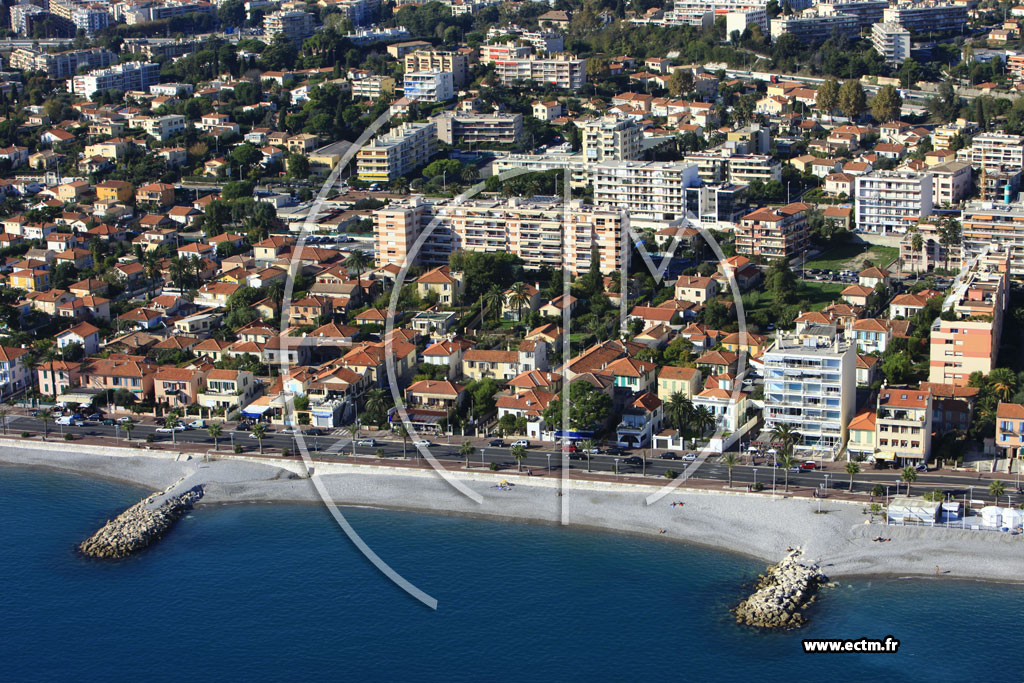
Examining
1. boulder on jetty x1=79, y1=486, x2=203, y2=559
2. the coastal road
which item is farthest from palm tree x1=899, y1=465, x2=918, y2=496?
boulder on jetty x1=79, y1=486, x2=203, y2=559

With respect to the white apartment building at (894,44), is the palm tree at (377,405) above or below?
below

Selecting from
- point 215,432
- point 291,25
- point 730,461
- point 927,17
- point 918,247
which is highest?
point 927,17

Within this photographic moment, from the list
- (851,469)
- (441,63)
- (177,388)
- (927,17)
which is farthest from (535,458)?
(927,17)

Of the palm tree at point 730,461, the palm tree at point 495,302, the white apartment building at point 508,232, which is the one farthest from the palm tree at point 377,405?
the white apartment building at point 508,232

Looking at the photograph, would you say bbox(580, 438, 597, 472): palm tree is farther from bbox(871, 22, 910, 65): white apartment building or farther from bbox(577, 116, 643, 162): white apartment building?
bbox(871, 22, 910, 65): white apartment building

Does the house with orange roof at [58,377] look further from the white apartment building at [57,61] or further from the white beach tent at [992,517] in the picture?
the white apartment building at [57,61]
